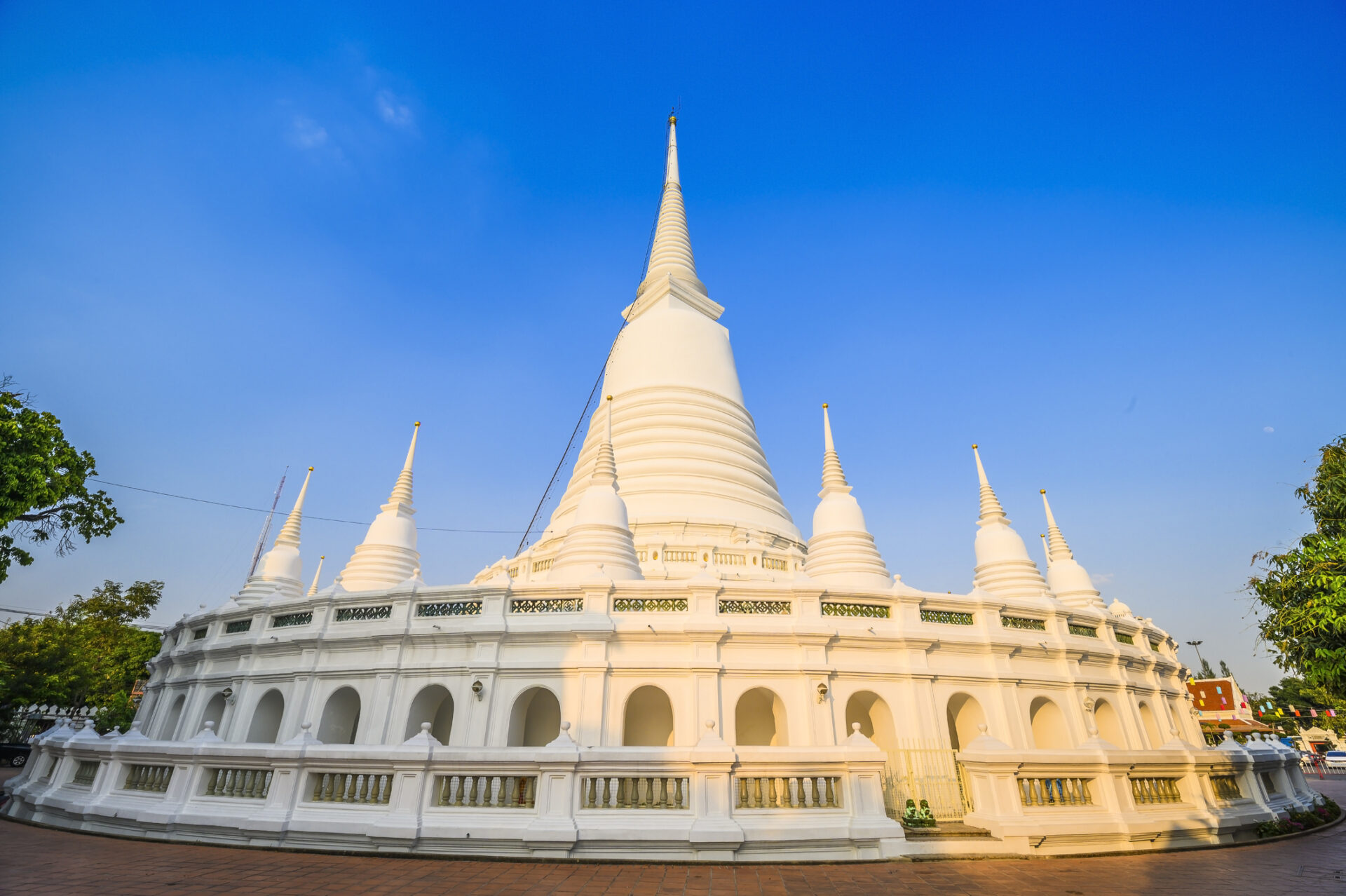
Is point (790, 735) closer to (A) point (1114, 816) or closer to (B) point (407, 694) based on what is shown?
(A) point (1114, 816)

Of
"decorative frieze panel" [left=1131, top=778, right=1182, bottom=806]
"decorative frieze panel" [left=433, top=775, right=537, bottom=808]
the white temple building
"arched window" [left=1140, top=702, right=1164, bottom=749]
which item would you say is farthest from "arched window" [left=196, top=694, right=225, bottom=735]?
"arched window" [left=1140, top=702, right=1164, bottom=749]

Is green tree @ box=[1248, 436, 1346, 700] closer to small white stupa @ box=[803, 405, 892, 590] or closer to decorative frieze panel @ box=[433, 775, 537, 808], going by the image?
small white stupa @ box=[803, 405, 892, 590]

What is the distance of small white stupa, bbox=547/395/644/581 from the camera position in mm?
18531

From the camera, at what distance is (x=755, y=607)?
1592cm

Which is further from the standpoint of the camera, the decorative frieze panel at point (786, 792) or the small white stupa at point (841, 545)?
the small white stupa at point (841, 545)

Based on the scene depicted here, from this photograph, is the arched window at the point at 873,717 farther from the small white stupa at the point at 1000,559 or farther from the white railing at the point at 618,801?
the small white stupa at the point at 1000,559

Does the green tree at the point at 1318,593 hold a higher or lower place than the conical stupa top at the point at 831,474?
lower

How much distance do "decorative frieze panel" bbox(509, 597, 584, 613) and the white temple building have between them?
0.17 ft

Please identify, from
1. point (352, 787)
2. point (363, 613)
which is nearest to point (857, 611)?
point (352, 787)

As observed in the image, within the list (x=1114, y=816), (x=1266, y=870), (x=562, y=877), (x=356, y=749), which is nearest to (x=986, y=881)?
(x=1114, y=816)

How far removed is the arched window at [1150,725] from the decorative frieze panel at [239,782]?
22.6 metres

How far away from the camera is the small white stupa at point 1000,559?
23.2 metres

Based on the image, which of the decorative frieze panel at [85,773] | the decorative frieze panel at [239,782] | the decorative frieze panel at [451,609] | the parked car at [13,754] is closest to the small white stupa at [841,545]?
the decorative frieze panel at [451,609]

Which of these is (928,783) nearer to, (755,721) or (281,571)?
(755,721)
